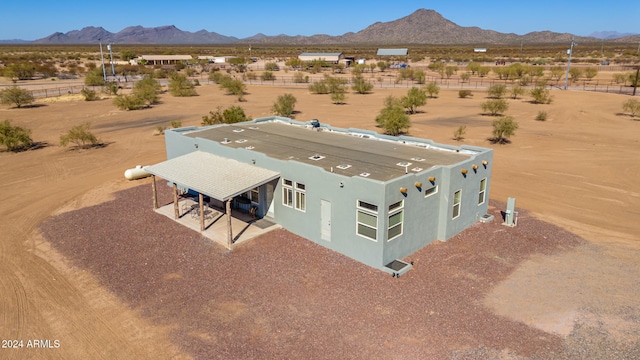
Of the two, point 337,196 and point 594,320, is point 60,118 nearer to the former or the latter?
point 337,196

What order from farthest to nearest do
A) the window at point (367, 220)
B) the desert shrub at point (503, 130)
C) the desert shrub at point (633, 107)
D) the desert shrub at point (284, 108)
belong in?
the desert shrub at point (284, 108), the desert shrub at point (633, 107), the desert shrub at point (503, 130), the window at point (367, 220)

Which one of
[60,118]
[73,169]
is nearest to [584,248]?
[73,169]

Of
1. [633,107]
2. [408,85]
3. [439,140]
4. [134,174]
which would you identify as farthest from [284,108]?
[633,107]

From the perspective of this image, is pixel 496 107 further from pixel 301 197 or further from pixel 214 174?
pixel 214 174

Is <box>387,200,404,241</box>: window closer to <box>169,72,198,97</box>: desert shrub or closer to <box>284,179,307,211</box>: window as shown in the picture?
<box>284,179,307,211</box>: window

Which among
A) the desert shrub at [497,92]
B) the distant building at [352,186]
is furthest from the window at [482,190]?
the desert shrub at [497,92]

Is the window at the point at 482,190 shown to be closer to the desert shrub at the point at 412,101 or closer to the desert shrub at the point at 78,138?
the desert shrub at the point at 78,138

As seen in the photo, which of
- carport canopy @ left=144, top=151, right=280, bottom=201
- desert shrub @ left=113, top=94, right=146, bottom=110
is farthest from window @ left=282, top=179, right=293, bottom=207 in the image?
desert shrub @ left=113, top=94, right=146, bottom=110
